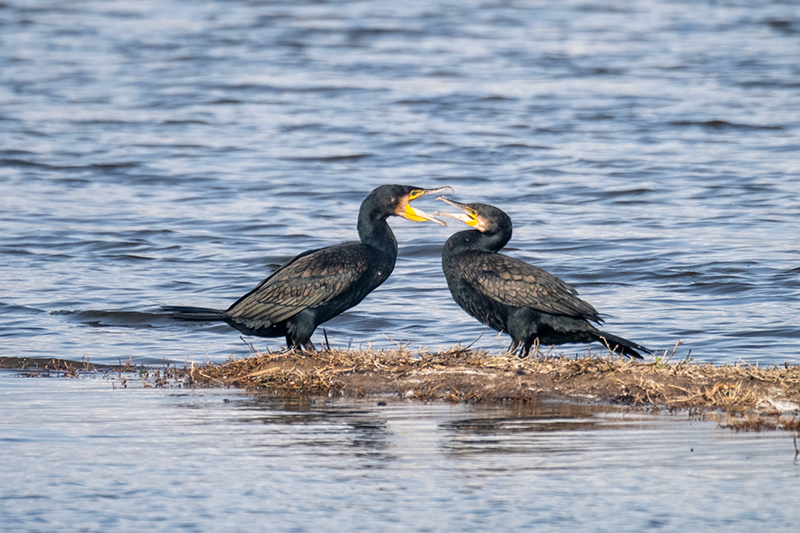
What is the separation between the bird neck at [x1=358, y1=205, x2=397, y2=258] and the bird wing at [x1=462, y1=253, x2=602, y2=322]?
720mm

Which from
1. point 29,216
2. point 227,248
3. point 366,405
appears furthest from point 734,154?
point 366,405

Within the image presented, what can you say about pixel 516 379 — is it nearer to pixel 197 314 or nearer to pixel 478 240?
pixel 478 240

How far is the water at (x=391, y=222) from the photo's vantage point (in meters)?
5.19

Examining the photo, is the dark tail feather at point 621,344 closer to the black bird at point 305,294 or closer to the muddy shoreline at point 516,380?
the muddy shoreline at point 516,380

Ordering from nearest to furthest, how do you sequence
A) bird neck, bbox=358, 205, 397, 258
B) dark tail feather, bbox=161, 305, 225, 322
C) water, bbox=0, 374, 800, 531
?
water, bbox=0, 374, 800, 531 → dark tail feather, bbox=161, 305, 225, 322 → bird neck, bbox=358, 205, 397, 258

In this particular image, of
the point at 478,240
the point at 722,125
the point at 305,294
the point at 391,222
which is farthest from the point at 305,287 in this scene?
the point at 722,125

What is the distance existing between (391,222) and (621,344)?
9.62 meters

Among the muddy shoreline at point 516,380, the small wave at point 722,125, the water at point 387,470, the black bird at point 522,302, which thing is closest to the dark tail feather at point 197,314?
the muddy shoreline at point 516,380

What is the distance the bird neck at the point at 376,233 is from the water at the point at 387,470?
6.20 ft

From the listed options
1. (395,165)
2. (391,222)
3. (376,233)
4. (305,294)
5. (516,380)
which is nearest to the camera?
(516,380)

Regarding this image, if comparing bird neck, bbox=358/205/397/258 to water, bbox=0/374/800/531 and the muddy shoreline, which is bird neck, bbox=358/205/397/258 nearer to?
the muddy shoreline

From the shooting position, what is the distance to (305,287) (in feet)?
26.8

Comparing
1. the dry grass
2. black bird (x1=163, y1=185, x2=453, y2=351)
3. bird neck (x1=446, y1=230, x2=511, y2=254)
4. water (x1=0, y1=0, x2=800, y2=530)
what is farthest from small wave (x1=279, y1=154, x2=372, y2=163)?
the dry grass

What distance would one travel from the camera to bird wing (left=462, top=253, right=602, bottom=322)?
7.93 meters
